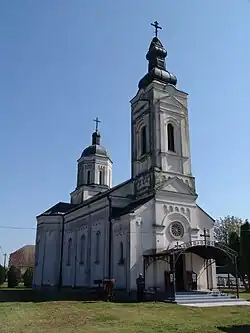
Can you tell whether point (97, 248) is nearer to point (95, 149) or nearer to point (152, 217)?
point (152, 217)

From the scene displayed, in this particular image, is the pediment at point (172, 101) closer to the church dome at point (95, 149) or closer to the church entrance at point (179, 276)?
the church entrance at point (179, 276)

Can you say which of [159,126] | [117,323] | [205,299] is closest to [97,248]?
[205,299]

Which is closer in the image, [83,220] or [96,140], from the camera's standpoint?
[83,220]

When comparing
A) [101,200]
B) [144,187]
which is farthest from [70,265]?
[144,187]

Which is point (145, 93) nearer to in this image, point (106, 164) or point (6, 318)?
point (106, 164)

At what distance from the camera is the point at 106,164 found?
145 feet

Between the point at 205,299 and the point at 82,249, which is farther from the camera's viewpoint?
the point at 82,249

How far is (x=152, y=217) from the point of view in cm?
2553

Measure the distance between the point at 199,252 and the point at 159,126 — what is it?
399 inches

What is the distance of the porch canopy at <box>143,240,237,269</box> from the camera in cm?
2277

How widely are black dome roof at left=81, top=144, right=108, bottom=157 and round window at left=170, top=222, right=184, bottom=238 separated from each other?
64.4 feet

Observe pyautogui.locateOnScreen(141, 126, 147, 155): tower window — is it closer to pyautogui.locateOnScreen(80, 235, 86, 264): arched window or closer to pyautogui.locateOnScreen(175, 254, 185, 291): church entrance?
pyautogui.locateOnScreen(175, 254, 185, 291): church entrance

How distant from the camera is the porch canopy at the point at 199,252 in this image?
74.7 ft

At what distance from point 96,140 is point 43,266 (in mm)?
16687
